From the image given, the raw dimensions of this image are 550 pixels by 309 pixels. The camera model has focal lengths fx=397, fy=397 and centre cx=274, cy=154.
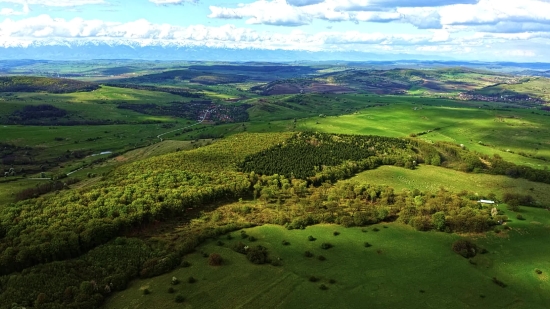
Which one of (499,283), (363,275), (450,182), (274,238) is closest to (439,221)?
(499,283)

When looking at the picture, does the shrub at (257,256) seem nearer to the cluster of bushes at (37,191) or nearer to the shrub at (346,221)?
the shrub at (346,221)

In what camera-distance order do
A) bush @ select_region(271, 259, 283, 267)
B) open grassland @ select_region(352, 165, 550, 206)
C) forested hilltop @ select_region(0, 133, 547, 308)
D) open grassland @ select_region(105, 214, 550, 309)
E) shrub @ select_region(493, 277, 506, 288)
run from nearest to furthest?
open grassland @ select_region(105, 214, 550, 309)
forested hilltop @ select_region(0, 133, 547, 308)
shrub @ select_region(493, 277, 506, 288)
bush @ select_region(271, 259, 283, 267)
open grassland @ select_region(352, 165, 550, 206)

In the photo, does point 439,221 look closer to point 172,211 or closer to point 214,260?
point 214,260

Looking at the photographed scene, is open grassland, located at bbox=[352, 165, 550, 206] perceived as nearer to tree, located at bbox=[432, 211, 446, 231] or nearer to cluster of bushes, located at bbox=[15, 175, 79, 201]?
tree, located at bbox=[432, 211, 446, 231]

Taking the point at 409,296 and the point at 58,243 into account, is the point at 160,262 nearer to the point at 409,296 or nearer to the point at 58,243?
the point at 58,243

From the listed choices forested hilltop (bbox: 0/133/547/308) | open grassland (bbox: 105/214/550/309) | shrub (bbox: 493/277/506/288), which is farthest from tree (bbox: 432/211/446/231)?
shrub (bbox: 493/277/506/288)

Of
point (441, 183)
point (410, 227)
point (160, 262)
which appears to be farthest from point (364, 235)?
point (441, 183)

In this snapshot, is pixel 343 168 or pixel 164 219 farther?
pixel 343 168
